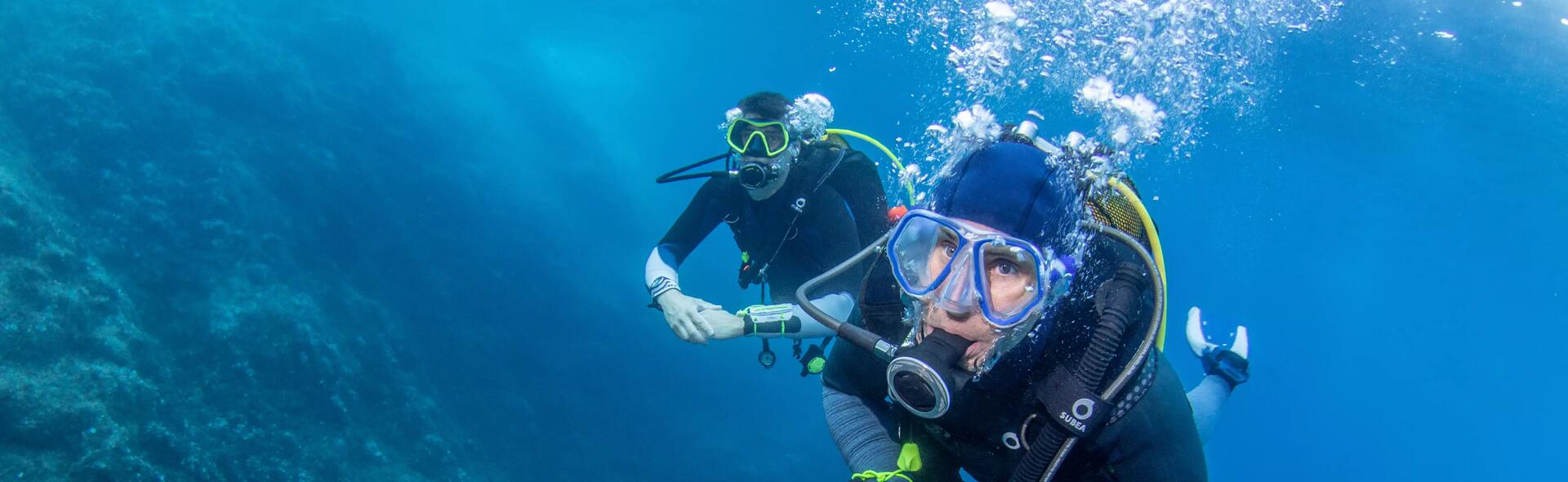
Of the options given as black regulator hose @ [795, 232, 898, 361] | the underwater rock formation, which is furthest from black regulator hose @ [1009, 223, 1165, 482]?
the underwater rock formation

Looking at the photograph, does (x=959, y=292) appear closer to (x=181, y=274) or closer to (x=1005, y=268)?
(x=1005, y=268)

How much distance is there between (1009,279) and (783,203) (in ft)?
11.7

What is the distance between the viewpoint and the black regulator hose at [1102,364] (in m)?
1.91

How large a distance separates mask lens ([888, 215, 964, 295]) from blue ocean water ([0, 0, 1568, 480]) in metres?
2.28

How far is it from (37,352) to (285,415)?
2.88m

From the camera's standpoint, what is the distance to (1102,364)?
191 centimetres

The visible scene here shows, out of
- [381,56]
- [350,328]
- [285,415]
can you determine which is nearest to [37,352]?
[285,415]

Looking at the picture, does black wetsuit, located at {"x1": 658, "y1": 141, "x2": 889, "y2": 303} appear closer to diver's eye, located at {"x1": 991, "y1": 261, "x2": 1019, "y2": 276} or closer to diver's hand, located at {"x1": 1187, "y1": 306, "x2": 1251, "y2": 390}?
diver's hand, located at {"x1": 1187, "y1": 306, "x2": 1251, "y2": 390}

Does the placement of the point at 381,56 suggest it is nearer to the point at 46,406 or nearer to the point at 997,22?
the point at 46,406

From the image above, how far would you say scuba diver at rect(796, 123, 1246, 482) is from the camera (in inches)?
77.8

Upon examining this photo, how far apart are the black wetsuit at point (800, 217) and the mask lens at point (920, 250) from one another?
2475mm

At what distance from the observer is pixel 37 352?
29.2 feet

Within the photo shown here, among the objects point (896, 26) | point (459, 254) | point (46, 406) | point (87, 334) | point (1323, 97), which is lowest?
point (46, 406)

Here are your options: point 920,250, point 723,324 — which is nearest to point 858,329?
point 920,250
